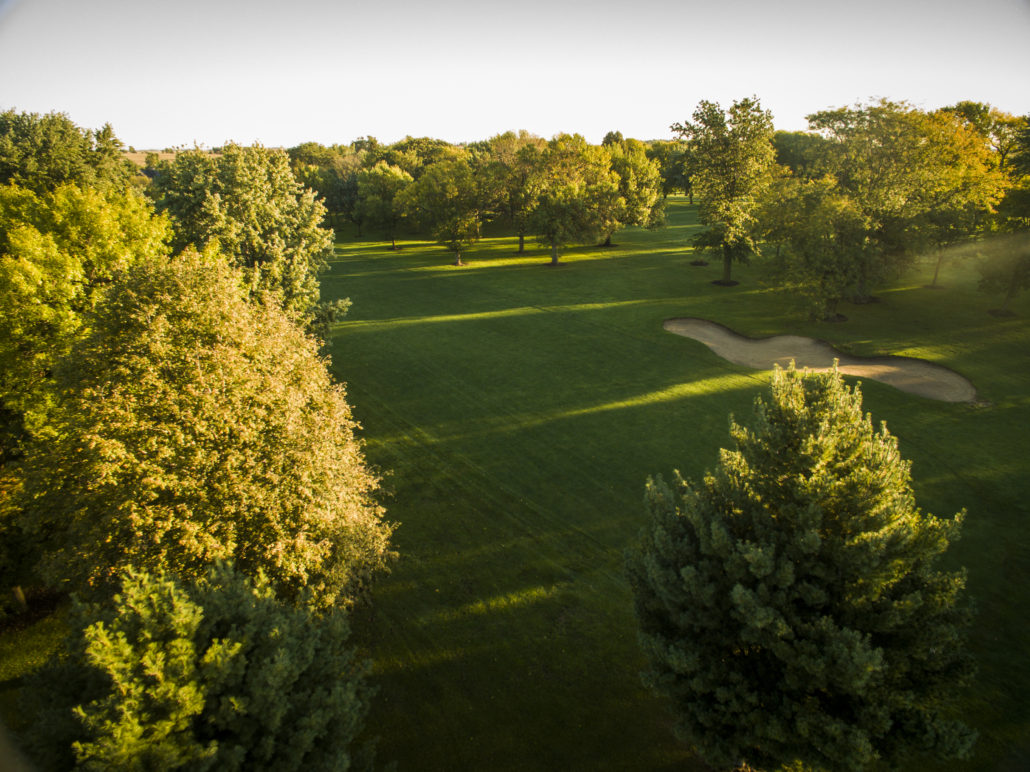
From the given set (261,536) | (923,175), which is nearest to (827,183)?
(923,175)

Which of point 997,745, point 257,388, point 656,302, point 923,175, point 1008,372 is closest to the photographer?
point 997,745

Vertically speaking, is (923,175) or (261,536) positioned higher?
(923,175)

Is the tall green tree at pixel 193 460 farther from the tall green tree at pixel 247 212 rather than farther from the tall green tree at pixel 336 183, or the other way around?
the tall green tree at pixel 336 183

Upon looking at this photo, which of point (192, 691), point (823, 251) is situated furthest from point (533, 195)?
point (192, 691)

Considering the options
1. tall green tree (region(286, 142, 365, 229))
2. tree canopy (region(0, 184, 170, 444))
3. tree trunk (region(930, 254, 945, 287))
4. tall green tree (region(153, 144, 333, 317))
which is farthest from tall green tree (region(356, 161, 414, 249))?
tree trunk (region(930, 254, 945, 287))

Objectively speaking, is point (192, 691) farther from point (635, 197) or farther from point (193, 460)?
point (635, 197)

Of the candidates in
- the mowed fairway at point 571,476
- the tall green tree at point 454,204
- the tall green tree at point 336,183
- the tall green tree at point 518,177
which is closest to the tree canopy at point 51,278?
the mowed fairway at point 571,476

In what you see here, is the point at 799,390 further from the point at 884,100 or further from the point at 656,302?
the point at 884,100
